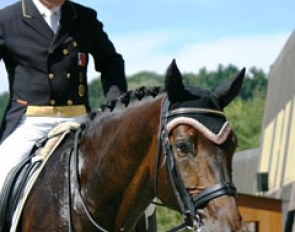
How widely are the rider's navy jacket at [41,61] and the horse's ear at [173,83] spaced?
1.35m

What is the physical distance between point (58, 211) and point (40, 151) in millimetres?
549

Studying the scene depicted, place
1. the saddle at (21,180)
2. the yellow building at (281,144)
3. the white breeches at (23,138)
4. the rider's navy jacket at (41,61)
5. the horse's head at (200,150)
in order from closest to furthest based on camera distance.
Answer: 1. the horse's head at (200,150)
2. the saddle at (21,180)
3. the white breeches at (23,138)
4. the rider's navy jacket at (41,61)
5. the yellow building at (281,144)

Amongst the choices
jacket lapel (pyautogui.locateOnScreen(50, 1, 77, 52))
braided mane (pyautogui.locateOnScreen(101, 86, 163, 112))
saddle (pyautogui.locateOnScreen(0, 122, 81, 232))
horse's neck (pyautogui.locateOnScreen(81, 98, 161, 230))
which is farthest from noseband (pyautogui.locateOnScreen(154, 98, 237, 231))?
jacket lapel (pyautogui.locateOnScreen(50, 1, 77, 52))

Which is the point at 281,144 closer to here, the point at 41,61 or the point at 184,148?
the point at 41,61

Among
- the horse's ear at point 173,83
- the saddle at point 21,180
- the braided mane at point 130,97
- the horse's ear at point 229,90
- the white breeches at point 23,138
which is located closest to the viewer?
the horse's ear at point 173,83

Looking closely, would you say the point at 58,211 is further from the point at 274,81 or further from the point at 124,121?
A: the point at 274,81

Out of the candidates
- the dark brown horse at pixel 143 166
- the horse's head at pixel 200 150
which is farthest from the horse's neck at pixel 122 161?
the horse's head at pixel 200 150

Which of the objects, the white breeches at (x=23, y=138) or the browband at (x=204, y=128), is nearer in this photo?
the browband at (x=204, y=128)

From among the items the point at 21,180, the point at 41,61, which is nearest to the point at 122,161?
the point at 21,180

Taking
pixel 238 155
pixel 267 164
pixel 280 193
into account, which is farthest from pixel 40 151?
pixel 238 155

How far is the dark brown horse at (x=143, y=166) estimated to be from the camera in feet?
20.5

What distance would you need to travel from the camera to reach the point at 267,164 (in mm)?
31203

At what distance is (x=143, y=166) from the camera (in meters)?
6.71

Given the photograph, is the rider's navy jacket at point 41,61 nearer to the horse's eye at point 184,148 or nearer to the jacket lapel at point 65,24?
the jacket lapel at point 65,24
